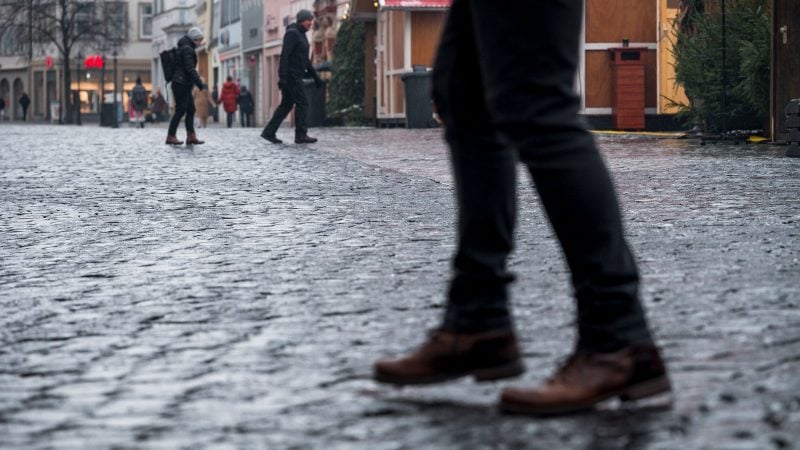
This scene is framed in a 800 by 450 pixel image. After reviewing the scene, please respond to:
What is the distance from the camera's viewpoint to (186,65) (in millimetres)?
21141

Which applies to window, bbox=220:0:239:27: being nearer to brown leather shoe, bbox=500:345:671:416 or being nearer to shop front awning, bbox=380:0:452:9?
shop front awning, bbox=380:0:452:9

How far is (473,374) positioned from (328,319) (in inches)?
46.6

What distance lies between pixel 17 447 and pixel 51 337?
56.1 inches

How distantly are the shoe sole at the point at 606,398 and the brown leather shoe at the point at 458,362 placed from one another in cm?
26

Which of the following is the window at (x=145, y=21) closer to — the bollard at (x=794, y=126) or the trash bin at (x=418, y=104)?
the trash bin at (x=418, y=104)

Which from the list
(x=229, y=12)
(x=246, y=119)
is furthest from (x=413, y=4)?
(x=229, y=12)

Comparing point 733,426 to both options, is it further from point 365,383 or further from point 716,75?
point 716,75

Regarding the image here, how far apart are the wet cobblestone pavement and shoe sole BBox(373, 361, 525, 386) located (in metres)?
0.03

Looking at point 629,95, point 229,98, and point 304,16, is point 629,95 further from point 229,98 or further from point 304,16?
point 229,98

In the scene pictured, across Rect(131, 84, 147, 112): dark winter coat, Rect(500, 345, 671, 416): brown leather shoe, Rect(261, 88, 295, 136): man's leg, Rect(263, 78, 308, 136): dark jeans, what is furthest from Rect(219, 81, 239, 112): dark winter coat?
Rect(500, 345, 671, 416): brown leather shoe

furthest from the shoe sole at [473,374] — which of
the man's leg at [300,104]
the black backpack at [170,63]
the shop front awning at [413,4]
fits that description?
the shop front awning at [413,4]

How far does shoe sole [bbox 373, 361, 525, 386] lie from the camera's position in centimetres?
330

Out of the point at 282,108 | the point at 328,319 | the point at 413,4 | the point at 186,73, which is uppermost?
the point at 413,4

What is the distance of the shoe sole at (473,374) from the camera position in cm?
330
